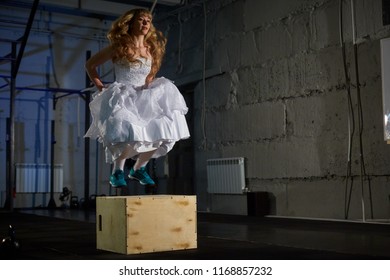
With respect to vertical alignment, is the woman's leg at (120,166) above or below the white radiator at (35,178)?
below

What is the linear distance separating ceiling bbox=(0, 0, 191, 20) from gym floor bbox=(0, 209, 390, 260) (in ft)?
11.8

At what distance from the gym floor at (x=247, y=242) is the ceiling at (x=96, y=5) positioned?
3607mm

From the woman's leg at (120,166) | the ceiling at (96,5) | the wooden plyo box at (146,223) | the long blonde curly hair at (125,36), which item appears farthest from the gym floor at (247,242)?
the ceiling at (96,5)

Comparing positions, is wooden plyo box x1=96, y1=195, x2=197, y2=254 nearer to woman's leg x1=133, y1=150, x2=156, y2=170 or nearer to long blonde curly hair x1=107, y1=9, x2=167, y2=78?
woman's leg x1=133, y1=150, x2=156, y2=170

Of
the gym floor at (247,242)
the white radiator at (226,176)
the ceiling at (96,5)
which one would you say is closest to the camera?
the gym floor at (247,242)

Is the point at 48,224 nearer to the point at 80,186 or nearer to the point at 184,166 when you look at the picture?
the point at 184,166

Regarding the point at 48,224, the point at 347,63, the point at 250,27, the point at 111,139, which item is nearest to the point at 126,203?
the point at 111,139

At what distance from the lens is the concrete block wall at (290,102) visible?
17.6 ft

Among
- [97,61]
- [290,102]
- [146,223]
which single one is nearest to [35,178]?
[290,102]

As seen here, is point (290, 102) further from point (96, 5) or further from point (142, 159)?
point (142, 159)

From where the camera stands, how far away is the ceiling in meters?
7.85

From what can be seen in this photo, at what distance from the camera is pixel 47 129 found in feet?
28.6

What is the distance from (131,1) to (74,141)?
2.38 meters

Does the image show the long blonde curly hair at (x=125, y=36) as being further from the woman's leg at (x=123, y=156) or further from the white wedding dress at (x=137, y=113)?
the woman's leg at (x=123, y=156)
